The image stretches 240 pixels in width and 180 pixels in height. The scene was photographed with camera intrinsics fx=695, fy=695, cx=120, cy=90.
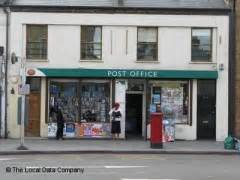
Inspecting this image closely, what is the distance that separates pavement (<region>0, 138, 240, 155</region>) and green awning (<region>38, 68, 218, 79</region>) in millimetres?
3159

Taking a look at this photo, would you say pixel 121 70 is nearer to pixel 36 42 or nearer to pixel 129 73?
pixel 129 73

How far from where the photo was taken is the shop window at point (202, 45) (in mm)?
34344

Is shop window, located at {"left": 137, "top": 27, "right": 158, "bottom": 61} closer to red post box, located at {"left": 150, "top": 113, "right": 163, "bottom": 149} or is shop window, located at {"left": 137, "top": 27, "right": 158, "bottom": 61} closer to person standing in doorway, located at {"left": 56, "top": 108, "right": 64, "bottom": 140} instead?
person standing in doorway, located at {"left": 56, "top": 108, "right": 64, "bottom": 140}

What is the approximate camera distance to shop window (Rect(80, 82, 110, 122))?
34219 mm

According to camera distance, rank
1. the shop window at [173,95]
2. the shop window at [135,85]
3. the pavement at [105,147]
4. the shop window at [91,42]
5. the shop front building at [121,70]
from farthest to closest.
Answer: the shop window at [173,95] < the shop window at [135,85] < the shop window at [91,42] < the shop front building at [121,70] < the pavement at [105,147]

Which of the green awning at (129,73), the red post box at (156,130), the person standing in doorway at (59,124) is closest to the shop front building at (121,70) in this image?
the green awning at (129,73)

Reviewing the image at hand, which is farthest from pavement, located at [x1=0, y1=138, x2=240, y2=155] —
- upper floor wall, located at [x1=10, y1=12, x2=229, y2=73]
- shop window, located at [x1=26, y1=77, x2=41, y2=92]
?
upper floor wall, located at [x1=10, y1=12, x2=229, y2=73]

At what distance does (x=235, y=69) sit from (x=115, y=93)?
600cm

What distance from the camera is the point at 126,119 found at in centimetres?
3459

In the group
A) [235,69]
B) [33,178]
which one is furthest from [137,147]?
[33,178]

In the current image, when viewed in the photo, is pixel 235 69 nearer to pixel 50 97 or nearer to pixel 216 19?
pixel 216 19

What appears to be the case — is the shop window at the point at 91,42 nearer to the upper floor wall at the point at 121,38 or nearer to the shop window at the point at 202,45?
the upper floor wall at the point at 121,38

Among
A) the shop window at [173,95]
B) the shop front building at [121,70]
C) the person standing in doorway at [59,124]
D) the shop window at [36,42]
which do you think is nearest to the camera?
the person standing in doorway at [59,124]

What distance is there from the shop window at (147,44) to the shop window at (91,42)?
6.41 feet
